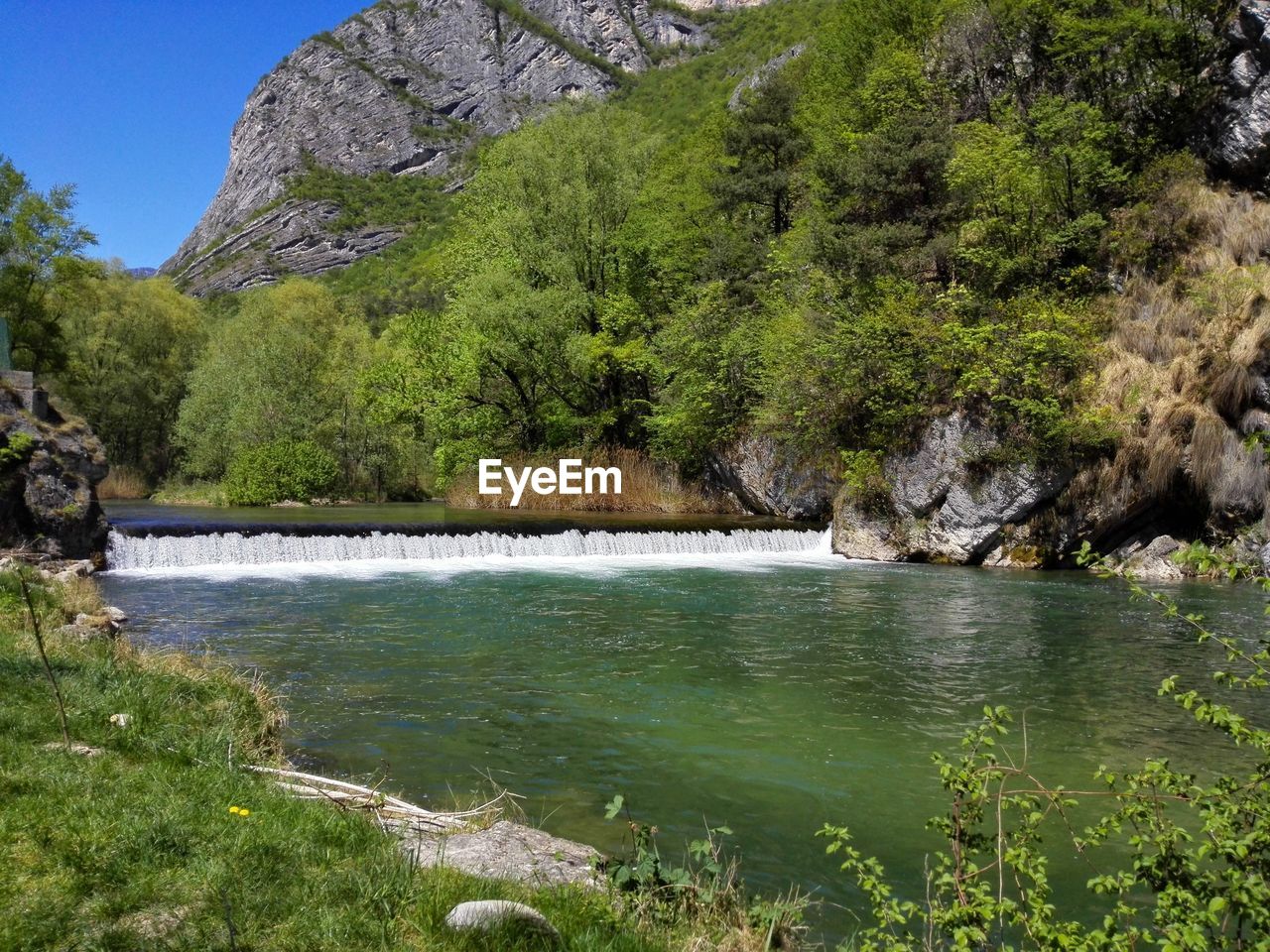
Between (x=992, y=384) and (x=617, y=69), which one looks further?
(x=617, y=69)

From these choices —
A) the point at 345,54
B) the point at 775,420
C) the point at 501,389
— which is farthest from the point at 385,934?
the point at 345,54

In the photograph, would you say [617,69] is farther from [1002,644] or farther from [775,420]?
[1002,644]

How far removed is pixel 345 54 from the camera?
433ft

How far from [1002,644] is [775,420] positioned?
12264mm

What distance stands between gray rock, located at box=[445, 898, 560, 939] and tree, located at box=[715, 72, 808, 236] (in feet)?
87.6

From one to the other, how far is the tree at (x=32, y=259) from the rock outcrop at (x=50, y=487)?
20.3 meters

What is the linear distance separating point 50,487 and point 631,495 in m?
14.3

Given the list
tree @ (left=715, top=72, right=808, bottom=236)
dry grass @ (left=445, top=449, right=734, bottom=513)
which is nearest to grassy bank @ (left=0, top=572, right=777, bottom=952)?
dry grass @ (left=445, top=449, right=734, bottom=513)

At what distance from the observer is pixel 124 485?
132 ft

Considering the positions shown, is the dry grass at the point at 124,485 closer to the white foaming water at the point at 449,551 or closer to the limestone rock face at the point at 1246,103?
the white foaming water at the point at 449,551

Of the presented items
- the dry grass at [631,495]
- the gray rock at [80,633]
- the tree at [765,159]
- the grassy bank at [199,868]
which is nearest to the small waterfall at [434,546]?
the dry grass at [631,495]

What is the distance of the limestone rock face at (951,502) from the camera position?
696 inches

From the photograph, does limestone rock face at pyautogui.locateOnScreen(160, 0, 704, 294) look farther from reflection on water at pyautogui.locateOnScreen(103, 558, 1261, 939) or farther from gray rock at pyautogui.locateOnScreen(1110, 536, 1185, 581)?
gray rock at pyautogui.locateOnScreen(1110, 536, 1185, 581)

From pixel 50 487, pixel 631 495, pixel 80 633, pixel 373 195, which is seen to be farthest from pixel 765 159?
pixel 373 195
